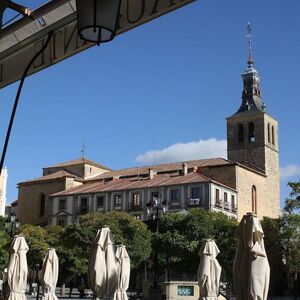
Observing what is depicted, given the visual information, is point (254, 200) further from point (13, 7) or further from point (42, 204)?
point (13, 7)

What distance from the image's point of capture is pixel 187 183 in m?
56.3

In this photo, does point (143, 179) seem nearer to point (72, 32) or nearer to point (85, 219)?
point (85, 219)

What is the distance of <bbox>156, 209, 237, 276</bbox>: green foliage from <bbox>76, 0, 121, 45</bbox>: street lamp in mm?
38524

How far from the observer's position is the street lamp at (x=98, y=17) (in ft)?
6.08

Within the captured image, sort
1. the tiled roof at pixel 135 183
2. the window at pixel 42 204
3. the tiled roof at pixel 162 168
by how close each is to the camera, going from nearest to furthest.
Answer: the tiled roof at pixel 135 183
the tiled roof at pixel 162 168
the window at pixel 42 204

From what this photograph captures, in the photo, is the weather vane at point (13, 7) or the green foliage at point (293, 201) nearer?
the weather vane at point (13, 7)

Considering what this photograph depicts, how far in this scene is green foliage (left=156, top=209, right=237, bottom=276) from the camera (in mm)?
40344

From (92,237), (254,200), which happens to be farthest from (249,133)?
(92,237)

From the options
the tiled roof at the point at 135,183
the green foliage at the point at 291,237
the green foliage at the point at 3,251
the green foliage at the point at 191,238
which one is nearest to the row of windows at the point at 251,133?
the tiled roof at the point at 135,183

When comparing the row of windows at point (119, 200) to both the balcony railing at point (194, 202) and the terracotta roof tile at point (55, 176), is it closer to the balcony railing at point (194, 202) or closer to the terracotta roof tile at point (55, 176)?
the balcony railing at point (194, 202)

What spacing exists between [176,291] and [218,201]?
31.7m

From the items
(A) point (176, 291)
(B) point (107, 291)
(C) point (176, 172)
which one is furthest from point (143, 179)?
(B) point (107, 291)

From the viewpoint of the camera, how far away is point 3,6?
79.4 inches

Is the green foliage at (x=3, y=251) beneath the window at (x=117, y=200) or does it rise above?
beneath
